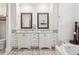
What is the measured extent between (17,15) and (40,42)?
33.6 inches

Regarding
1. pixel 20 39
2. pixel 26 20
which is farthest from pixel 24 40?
pixel 26 20

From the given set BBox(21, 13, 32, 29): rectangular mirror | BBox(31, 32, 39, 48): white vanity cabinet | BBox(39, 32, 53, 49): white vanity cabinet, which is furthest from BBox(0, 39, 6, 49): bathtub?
BBox(39, 32, 53, 49): white vanity cabinet

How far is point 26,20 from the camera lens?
2.93 meters

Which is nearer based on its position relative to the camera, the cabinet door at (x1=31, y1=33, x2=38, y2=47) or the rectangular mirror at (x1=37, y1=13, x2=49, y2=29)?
the rectangular mirror at (x1=37, y1=13, x2=49, y2=29)

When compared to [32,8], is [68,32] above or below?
below

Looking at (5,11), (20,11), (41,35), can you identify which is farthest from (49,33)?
(5,11)

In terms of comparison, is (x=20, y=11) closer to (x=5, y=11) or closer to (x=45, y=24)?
(x=5, y=11)

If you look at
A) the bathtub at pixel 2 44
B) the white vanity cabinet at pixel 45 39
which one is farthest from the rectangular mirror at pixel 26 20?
the bathtub at pixel 2 44

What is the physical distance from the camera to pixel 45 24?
115 inches

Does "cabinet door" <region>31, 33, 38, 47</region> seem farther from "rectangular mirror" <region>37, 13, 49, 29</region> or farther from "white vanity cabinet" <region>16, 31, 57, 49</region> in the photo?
"rectangular mirror" <region>37, 13, 49, 29</region>

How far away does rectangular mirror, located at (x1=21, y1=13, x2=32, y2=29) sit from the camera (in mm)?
2920

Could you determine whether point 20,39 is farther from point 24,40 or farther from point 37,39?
point 37,39

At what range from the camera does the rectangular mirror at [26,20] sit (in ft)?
9.58

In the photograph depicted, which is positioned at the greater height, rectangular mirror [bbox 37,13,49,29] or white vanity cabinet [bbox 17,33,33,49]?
rectangular mirror [bbox 37,13,49,29]
